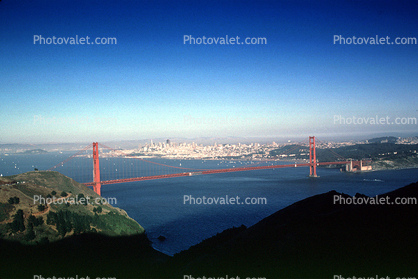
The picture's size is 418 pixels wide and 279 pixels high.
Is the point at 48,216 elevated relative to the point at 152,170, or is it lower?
elevated

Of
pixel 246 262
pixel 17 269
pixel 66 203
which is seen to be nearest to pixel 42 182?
pixel 66 203

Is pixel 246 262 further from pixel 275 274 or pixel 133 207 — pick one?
pixel 133 207

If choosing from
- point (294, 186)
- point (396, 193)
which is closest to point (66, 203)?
point (396, 193)

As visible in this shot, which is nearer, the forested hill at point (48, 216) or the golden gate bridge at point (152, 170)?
the forested hill at point (48, 216)

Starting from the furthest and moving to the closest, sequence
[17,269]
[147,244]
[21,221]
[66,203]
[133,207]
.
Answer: [133,207]
[147,244]
[66,203]
[21,221]
[17,269]

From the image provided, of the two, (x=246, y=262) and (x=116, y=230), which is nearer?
(x=246, y=262)

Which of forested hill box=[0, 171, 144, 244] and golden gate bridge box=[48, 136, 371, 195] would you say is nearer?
forested hill box=[0, 171, 144, 244]

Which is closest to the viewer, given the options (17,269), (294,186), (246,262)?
(246,262)

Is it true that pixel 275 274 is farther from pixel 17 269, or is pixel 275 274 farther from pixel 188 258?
pixel 17 269

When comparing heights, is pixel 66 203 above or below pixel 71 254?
above

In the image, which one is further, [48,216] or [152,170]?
[152,170]

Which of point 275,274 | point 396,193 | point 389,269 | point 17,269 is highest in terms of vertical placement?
point 396,193
